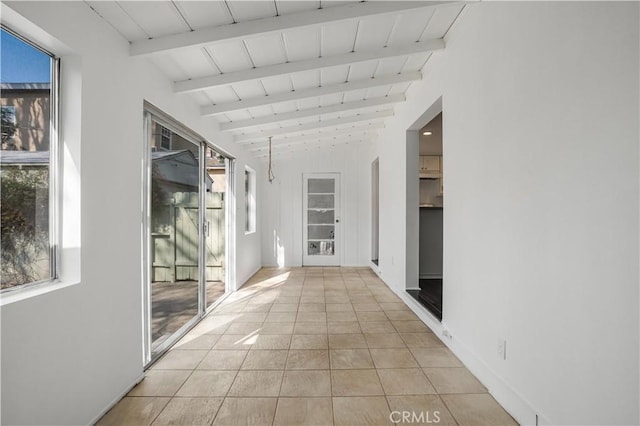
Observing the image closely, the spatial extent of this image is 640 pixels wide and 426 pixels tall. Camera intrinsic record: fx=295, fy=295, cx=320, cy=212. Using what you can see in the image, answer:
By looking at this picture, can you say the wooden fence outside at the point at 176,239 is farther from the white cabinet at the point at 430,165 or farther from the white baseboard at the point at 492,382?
the white cabinet at the point at 430,165

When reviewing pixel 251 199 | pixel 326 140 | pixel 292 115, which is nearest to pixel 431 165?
pixel 326 140

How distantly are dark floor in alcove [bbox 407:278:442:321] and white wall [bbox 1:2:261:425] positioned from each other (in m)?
2.67

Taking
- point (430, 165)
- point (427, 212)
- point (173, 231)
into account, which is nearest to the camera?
point (173, 231)

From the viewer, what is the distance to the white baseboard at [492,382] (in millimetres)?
1579

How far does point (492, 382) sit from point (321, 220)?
16.2 feet

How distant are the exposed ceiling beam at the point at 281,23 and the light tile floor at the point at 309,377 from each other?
89.3 inches

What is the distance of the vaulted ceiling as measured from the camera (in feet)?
5.89

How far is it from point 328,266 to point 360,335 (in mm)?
3685

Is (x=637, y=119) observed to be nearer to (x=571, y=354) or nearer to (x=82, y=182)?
(x=571, y=354)

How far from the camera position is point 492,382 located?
1910mm

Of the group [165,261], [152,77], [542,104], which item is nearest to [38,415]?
[165,261]

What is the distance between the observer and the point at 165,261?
2.72 meters

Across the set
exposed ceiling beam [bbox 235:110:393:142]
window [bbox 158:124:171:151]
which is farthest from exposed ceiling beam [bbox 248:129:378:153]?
window [bbox 158:124:171:151]

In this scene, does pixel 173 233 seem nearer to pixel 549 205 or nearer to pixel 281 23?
pixel 281 23
